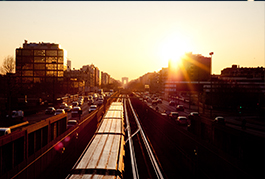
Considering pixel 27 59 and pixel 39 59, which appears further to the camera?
pixel 39 59

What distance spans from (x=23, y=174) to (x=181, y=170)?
10.8m

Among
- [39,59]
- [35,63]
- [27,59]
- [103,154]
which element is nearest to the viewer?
[103,154]

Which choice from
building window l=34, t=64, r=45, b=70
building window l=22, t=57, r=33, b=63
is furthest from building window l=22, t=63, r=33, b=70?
building window l=34, t=64, r=45, b=70

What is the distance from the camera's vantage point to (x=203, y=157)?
49.2 feet

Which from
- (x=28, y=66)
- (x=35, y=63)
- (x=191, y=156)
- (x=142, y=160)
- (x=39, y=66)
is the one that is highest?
(x=35, y=63)

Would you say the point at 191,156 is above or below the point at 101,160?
below

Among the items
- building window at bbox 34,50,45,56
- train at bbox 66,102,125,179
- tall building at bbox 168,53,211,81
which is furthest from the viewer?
tall building at bbox 168,53,211,81

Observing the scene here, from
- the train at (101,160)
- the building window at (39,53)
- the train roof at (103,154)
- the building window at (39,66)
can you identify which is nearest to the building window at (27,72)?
the building window at (39,66)

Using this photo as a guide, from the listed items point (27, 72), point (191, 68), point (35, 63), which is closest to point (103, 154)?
point (35, 63)

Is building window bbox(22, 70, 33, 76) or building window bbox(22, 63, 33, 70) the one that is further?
building window bbox(22, 70, 33, 76)

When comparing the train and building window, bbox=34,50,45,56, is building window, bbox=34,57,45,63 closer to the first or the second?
building window, bbox=34,50,45,56

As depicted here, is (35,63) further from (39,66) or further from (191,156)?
(191,156)

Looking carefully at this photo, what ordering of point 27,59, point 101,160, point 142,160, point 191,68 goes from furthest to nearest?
point 191,68, point 27,59, point 142,160, point 101,160

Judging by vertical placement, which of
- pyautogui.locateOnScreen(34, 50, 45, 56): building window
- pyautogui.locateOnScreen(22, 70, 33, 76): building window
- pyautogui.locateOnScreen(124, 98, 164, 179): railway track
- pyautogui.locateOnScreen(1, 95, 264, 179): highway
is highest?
pyautogui.locateOnScreen(34, 50, 45, 56): building window
